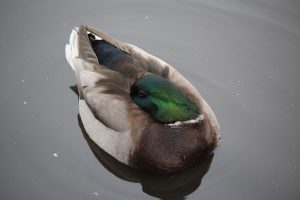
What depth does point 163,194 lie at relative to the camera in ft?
15.3

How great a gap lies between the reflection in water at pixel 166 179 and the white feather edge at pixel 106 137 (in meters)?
0.12

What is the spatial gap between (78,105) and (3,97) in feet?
2.60

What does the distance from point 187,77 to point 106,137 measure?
4.68 feet

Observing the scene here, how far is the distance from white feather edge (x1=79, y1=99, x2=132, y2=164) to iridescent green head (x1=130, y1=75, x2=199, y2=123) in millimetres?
325

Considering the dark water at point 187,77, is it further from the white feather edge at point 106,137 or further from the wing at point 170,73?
the wing at point 170,73

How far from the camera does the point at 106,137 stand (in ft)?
15.6

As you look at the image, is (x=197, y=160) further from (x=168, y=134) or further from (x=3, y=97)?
(x=3, y=97)

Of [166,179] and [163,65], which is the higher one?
[163,65]

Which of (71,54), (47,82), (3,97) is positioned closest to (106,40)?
(71,54)

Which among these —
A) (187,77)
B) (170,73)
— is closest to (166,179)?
(170,73)

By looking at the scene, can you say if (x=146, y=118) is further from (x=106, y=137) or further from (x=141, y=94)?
(x=106, y=137)

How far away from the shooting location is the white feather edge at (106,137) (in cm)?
460

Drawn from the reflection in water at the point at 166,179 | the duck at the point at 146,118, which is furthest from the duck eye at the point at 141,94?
the reflection in water at the point at 166,179

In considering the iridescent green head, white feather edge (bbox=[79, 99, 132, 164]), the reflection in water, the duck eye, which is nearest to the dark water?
the reflection in water
